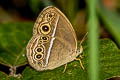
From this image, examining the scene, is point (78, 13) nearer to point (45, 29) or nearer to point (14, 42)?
point (14, 42)

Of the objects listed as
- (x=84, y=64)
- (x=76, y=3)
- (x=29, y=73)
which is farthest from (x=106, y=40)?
(x=76, y=3)

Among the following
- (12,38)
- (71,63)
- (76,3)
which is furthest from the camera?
(76,3)

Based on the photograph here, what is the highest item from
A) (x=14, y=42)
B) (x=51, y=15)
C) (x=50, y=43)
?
(x=51, y=15)

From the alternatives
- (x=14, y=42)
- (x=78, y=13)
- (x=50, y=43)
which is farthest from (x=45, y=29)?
(x=78, y=13)

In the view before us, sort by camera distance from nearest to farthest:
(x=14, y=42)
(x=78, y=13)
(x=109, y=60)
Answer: (x=109, y=60) < (x=14, y=42) < (x=78, y=13)

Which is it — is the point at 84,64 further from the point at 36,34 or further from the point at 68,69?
the point at 36,34

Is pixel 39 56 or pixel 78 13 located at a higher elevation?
pixel 78 13

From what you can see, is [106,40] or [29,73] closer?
[29,73]

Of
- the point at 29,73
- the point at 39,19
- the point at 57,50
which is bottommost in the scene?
the point at 29,73

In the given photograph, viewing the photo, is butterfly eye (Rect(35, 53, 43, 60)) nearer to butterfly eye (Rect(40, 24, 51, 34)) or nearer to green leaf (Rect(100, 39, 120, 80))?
butterfly eye (Rect(40, 24, 51, 34))
